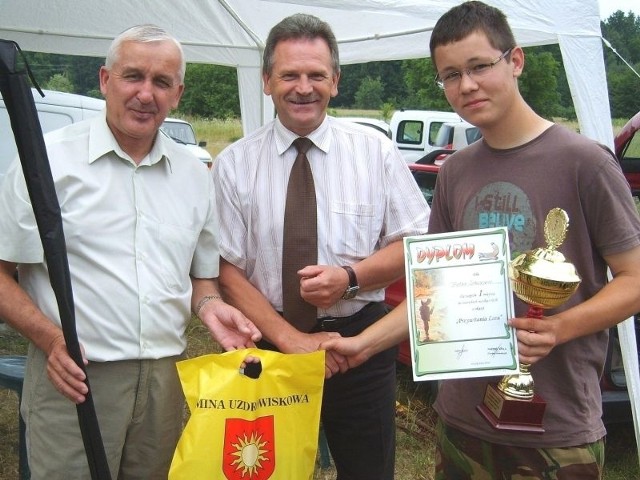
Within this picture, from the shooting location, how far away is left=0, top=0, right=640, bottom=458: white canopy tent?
3.00m

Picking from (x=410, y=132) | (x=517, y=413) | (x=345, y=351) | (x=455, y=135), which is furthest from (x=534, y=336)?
Answer: (x=410, y=132)

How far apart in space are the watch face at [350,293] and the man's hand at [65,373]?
819mm

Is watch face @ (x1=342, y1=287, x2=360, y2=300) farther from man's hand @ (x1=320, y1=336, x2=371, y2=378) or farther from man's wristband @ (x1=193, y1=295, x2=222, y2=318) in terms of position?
man's wristband @ (x1=193, y1=295, x2=222, y2=318)

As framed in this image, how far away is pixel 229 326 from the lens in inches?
75.5

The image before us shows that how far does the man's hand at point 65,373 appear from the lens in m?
1.48

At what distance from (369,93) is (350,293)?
41.4 m

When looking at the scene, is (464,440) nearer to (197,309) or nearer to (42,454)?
(197,309)

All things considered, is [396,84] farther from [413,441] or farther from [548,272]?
[548,272]

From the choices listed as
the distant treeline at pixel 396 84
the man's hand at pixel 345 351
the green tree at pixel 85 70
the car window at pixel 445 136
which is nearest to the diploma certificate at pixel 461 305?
the man's hand at pixel 345 351

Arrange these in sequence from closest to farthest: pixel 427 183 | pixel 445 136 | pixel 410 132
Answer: pixel 427 183, pixel 445 136, pixel 410 132

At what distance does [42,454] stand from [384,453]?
118 cm

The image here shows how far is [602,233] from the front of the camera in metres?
1.51

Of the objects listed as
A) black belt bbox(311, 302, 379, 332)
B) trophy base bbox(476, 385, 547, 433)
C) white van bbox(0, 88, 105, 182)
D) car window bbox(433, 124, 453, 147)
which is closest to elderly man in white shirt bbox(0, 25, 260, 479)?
black belt bbox(311, 302, 379, 332)

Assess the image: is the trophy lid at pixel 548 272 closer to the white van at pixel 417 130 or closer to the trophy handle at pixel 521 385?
the trophy handle at pixel 521 385
